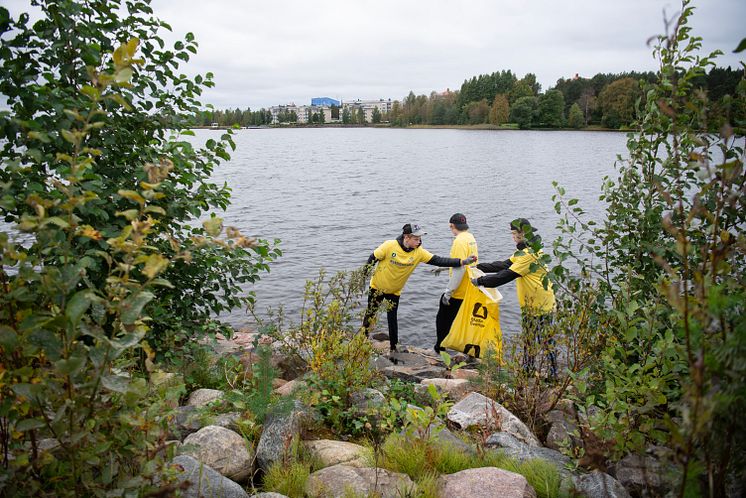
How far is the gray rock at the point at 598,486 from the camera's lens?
119 inches

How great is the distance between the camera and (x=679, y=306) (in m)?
1.60

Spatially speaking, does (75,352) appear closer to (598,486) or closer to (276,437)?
(276,437)

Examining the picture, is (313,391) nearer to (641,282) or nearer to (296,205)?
(641,282)

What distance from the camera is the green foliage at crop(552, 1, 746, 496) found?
159 centimetres

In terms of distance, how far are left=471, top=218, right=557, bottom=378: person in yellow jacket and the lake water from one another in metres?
3.52

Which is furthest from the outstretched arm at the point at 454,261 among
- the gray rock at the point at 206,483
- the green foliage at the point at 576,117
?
the green foliage at the point at 576,117

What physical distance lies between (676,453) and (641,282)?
138 inches

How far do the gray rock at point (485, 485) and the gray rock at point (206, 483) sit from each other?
1.32m

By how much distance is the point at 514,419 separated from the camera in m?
4.55

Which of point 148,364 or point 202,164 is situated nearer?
point 148,364

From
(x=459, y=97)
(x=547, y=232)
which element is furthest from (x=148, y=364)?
→ (x=459, y=97)

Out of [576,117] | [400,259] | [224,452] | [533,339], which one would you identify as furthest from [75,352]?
[576,117]

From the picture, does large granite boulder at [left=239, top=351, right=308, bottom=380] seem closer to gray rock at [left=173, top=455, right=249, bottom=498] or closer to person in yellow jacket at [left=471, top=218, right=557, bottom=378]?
person in yellow jacket at [left=471, top=218, right=557, bottom=378]

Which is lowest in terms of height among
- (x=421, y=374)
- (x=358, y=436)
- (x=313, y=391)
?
(x=421, y=374)
